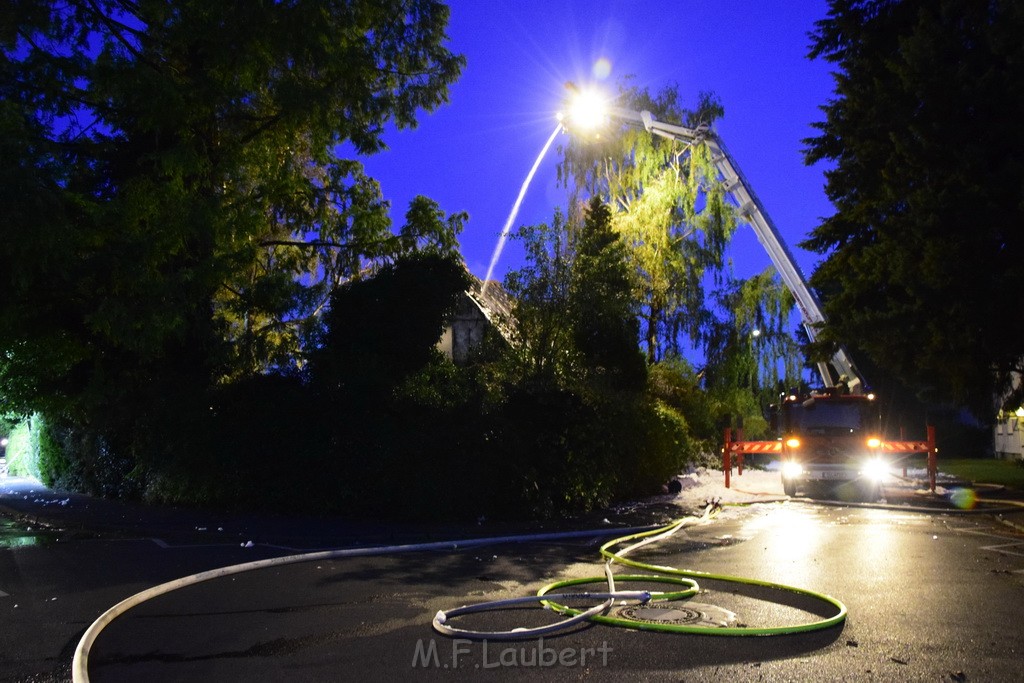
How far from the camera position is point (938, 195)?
17797 mm

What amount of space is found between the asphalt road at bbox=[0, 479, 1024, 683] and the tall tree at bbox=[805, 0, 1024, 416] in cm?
710

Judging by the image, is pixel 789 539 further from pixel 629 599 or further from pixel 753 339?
pixel 753 339

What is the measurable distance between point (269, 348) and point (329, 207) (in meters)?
4.30

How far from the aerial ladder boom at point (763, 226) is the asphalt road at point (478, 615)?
12.8 m

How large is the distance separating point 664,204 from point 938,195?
15.3 metres

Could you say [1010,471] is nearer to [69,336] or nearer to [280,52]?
[280,52]

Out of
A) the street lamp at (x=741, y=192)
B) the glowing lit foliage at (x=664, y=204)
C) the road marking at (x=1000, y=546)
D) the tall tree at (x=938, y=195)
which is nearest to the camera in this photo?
the road marking at (x=1000, y=546)

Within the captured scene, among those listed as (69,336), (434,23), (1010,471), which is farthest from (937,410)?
(69,336)

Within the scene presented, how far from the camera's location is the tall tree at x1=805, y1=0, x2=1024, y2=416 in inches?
703

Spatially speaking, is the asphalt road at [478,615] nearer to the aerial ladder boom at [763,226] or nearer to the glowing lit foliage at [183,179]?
the glowing lit foliage at [183,179]

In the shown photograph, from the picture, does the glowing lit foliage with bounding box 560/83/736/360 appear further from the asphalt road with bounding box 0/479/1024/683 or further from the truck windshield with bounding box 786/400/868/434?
the asphalt road with bounding box 0/479/1024/683

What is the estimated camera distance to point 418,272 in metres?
16.9

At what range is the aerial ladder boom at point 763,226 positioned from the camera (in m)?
25.5

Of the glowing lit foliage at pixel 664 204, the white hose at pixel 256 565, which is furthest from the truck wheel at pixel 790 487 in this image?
the glowing lit foliage at pixel 664 204
